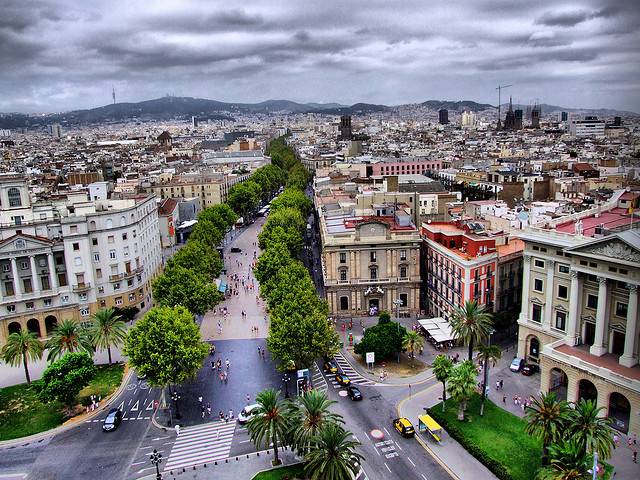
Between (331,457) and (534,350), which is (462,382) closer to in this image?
(331,457)

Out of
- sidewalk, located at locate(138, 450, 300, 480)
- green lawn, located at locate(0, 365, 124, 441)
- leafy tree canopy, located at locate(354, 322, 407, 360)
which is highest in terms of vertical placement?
leafy tree canopy, located at locate(354, 322, 407, 360)

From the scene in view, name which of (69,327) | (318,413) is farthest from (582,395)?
(69,327)

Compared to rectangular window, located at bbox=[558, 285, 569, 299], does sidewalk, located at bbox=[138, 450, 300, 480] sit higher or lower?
lower

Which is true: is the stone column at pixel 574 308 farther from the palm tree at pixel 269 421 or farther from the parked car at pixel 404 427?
the palm tree at pixel 269 421

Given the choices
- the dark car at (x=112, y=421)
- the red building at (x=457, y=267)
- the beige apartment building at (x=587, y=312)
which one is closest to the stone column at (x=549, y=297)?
the beige apartment building at (x=587, y=312)

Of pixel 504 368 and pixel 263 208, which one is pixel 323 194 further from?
pixel 504 368

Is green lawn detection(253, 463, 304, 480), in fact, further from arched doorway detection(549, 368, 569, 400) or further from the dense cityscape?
arched doorway detection(549, 368, 569, 400)

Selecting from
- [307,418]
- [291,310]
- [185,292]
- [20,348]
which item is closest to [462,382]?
[307,418]

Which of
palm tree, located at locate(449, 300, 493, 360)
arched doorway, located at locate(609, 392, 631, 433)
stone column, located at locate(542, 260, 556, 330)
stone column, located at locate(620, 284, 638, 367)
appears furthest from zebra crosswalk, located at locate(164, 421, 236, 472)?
stone column, located at locate(620, 284, 638, 367)
